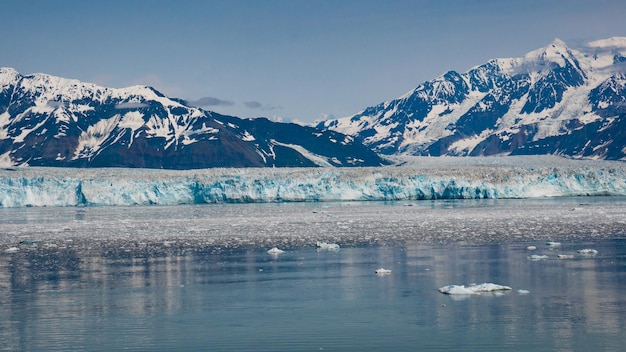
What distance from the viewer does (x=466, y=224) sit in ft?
120

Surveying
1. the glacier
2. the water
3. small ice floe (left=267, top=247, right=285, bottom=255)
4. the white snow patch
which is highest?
the white snow patch

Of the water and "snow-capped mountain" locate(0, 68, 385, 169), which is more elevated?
"snow-capped mountain" locate(0, 68, 385, 169)

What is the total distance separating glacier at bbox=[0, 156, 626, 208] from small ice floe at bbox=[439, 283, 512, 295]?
44.1m

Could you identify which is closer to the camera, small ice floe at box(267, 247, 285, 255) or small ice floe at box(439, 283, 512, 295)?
small ice floe at box(439, 283, 512, 295)

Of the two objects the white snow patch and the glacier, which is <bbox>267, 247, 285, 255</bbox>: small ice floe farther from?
the white snow patch

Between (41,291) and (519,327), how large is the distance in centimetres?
1067

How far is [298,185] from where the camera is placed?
63.1 meters

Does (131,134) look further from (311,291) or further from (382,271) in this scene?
(311,291)

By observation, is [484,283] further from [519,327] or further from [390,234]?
[390,234]

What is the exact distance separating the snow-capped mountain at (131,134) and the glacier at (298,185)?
79206 millimetres

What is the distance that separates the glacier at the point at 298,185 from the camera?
61.5 metres

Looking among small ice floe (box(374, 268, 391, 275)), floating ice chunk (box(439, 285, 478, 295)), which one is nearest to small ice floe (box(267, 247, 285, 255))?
small ice floe (box(374, 268, 391, 275))

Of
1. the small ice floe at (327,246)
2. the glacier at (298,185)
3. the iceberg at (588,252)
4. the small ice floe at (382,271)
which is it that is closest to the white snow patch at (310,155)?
the glacier at (298,185)

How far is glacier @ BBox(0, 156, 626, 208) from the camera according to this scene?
61.5m
